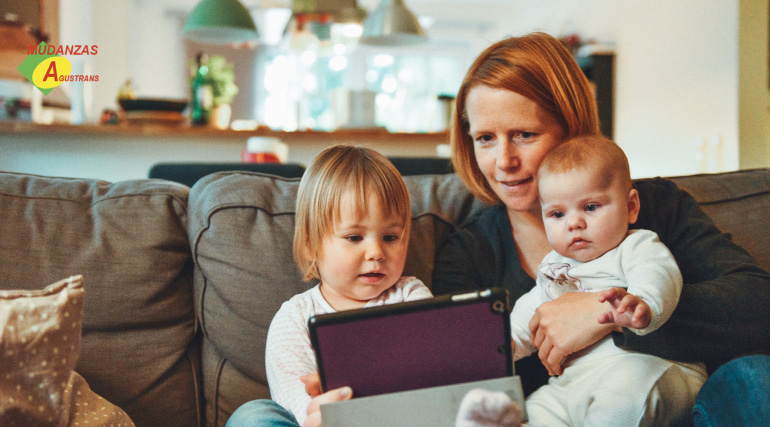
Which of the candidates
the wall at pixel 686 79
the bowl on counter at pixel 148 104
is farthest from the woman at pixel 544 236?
the bowl on counter at pixel 148 104

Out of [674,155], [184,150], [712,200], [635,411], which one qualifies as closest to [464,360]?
[635,411]

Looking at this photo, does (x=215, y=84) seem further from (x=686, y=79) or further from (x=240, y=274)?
(x=686, y=79)

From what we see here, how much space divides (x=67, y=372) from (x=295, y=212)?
21.3 inches

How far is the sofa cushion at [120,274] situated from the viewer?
1225 mm

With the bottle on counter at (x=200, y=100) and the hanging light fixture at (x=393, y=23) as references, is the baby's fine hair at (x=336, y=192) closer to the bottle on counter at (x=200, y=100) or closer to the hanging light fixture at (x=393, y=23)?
the bottle on counter at (x=200, y=100)

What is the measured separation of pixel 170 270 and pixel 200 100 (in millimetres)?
2675

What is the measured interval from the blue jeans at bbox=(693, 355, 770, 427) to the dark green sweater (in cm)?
9

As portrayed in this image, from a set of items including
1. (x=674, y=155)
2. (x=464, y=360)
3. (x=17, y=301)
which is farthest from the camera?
(x=674, y=155)

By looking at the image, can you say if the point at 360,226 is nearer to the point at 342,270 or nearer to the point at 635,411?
the point at 342,270

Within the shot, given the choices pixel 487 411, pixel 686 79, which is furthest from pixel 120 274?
pixel 686 79

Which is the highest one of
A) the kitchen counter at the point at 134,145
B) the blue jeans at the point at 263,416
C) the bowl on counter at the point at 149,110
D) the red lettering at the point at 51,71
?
the red lettering at the point at 51,71

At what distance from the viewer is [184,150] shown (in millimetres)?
3656

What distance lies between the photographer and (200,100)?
3.76m

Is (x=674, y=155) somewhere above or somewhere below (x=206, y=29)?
below
